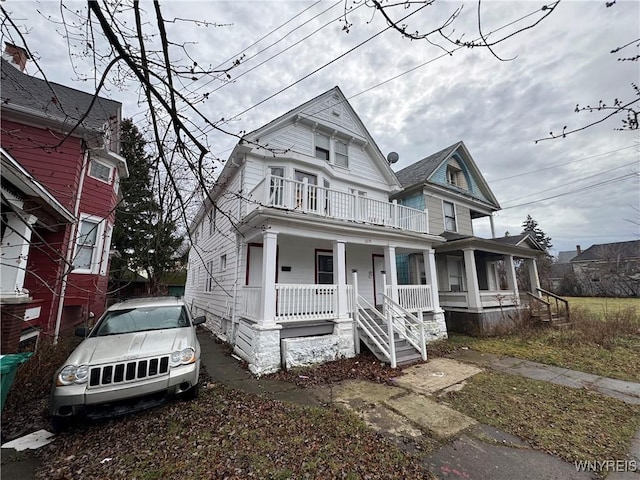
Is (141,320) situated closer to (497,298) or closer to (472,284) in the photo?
(472,284)

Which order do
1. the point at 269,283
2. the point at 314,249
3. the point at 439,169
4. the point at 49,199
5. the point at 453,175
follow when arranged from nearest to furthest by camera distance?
1. the point at 49,199
2. the point at 269,283
3. the point at 314,249
4. the point at 439,169
5. the point at 453,175

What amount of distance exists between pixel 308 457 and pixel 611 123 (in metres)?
4.75

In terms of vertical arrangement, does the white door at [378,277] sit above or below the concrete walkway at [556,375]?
above

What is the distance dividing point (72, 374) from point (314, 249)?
23.3 feet

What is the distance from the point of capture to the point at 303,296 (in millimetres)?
7379

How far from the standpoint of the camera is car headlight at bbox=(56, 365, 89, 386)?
3551 millimetres

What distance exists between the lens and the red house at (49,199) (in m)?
4.82

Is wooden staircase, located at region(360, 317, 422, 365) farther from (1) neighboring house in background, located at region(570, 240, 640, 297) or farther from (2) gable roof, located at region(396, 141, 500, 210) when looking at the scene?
(1) neighboring house in background, located at region(570, 240, 640, 297)

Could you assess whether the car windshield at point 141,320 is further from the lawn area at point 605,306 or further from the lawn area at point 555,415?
the lawn area at point 605,306

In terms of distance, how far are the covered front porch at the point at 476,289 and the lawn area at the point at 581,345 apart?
0.72 m

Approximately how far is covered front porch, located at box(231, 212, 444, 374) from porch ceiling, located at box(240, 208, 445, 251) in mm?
30

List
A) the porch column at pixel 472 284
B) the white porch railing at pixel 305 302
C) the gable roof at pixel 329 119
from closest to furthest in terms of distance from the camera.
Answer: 1. the white porch railing at pixel 305 302
2. the gable roof at pixel 329 119
3. the porch column at pixel 472 284

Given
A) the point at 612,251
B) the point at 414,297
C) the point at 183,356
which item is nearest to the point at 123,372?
the point at 183,356

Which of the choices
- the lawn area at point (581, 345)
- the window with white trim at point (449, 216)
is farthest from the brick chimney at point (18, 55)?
the window with white trim at point (449, 216)
